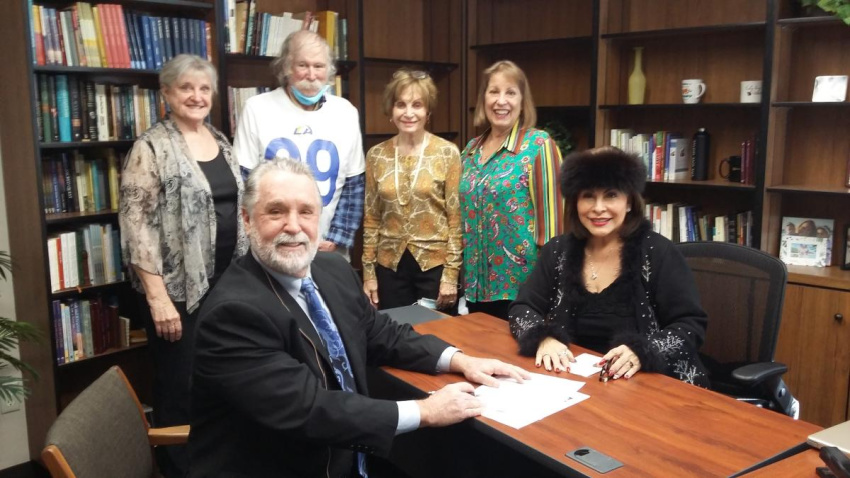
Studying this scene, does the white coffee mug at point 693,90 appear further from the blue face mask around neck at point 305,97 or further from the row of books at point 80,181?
the row of books at point 80,181

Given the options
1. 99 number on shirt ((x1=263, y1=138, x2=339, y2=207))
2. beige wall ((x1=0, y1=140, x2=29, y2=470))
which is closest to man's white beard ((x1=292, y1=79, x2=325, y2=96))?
99 number on shirt ((x1=263, y1=138, x2=339, y2=207))

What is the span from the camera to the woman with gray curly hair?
263cm

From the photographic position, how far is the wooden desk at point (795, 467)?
4.41 feet

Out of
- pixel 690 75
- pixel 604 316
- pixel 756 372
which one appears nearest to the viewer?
pixel 756 372

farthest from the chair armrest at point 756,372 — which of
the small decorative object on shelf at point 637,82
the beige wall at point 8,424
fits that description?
the beige wall at point 8,424

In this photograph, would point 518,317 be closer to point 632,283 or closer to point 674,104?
point 632,283

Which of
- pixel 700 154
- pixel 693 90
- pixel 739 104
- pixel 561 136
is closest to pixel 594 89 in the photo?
pixel 561 136

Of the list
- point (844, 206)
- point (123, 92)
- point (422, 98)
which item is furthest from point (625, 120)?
point (123, 92)

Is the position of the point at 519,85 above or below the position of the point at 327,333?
above

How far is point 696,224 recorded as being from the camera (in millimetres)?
3832

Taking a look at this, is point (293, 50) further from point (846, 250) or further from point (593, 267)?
point (846, 250)

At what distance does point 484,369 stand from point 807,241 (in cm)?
238

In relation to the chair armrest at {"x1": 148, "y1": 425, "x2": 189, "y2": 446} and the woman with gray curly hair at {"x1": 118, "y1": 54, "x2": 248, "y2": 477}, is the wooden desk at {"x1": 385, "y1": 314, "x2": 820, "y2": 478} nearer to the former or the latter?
the chair armrest at {"x1": 148, "y1": 425, "x2": 189, "y2": 446}

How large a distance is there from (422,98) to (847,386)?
89.3 inches
